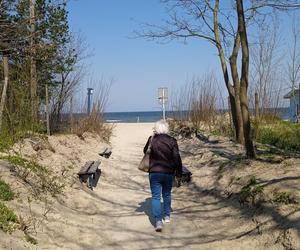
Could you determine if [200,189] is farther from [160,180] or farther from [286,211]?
[286,211]

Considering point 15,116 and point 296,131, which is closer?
point 15,116

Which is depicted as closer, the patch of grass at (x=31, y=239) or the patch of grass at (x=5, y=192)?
the patch of grass at (x=31, y=239)

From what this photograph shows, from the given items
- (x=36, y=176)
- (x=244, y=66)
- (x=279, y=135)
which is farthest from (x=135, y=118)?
(x=36, y=176)

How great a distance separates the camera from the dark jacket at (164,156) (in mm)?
7309

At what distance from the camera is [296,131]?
54.3 ft

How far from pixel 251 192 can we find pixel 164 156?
62.1 inches

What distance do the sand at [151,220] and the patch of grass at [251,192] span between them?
16 centimetres

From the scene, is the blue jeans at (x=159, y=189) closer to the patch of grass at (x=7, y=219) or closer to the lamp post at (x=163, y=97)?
the patch of grass at (x=7, y=219)

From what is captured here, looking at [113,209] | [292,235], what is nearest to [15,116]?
[113,209]

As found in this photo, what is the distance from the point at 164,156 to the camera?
24.1 ft

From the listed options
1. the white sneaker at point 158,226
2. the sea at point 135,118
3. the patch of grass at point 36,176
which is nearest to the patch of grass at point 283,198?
the white sneaker at point 158,226

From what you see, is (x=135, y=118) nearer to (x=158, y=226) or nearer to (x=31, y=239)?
(x=158, y=226)

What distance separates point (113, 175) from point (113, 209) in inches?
151

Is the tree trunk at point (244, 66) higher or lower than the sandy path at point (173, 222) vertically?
higher
